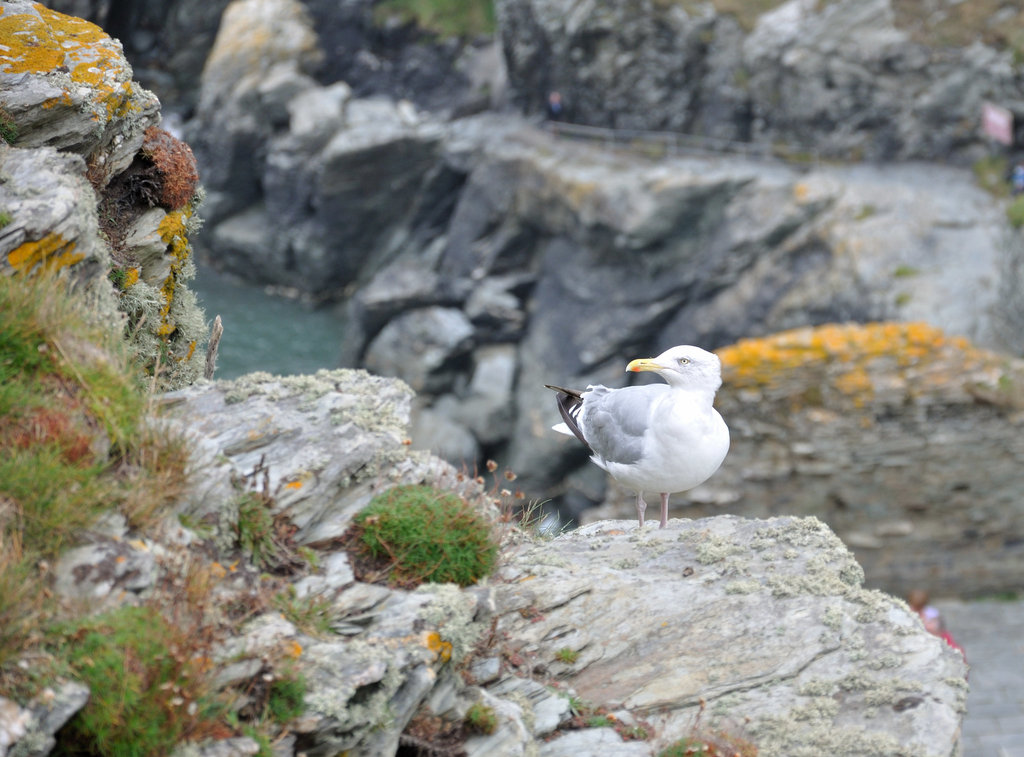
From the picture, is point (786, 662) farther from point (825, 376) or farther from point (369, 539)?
point (825, 376)

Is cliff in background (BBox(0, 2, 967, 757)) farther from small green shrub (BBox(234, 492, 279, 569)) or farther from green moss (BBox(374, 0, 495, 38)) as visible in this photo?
green moss (BBox(374, 0, 495, 38))

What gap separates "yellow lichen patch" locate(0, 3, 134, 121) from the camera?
23.0 feet

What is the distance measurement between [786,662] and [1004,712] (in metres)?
11.5

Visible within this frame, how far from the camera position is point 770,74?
2694 centimetres

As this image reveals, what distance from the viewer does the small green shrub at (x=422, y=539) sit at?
529 cm

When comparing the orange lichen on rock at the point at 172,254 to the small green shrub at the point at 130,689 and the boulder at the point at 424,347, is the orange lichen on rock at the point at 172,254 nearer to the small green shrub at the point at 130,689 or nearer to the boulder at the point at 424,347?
the small green shrub at the point at 130,689

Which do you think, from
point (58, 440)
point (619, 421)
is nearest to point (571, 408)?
point (619, 421)

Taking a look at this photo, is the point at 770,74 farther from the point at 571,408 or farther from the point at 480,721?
the point at 480,721

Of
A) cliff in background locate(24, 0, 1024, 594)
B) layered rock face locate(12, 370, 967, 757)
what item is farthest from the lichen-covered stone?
cliff in background locate(24, 0, 1024, 594)

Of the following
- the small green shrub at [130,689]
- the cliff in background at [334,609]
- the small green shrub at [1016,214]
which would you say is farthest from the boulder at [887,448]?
the small green shrub at [130,689]

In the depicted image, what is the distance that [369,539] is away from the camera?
5.31 m

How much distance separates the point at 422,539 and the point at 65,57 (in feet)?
16.4

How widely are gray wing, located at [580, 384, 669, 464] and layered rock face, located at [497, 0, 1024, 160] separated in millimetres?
21262

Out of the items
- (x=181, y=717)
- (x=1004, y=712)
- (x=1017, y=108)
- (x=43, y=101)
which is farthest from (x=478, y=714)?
(x=1017, y=108)
